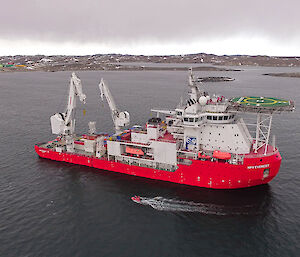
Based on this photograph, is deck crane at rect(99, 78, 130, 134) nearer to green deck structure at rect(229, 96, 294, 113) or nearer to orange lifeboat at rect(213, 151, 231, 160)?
orange lifeboat at rect(213, 151, 231, 160)

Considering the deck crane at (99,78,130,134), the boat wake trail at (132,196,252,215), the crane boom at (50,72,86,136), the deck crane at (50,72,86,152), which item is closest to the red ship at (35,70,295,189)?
the crane boom at (50,72,86,136)

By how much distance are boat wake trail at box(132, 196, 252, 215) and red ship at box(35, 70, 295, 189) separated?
3.86m

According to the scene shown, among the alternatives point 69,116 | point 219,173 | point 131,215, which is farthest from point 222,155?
point 69,116

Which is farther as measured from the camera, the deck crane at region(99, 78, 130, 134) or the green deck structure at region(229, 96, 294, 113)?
the deck crane at region(99, 78, 130, 134)

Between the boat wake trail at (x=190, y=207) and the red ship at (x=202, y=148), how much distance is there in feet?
12.7

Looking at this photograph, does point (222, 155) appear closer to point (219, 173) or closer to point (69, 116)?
point (219, 173)

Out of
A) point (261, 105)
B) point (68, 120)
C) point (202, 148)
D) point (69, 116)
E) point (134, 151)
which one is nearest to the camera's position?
point (261, 105)

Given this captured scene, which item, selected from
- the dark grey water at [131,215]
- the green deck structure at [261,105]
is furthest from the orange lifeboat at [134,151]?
the green deck structure at [261,105]

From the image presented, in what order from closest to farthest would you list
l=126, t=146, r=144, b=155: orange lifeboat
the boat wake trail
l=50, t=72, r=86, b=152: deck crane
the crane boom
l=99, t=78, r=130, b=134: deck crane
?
the boat wake trail → l=126, t=146, r=144, b=155: orange lifeboat → the crane boom → l=50, t=72, r=86, b=152: deck crane → l=99, t=78, r=130, b=134: deck crane

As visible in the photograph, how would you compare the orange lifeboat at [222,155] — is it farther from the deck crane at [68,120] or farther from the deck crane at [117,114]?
the deck crane at [68,120]

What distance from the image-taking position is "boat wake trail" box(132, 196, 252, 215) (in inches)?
1134

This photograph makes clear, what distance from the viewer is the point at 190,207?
97.1 ft

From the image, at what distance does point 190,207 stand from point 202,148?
354 inches

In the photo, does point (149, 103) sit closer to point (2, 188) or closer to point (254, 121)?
point (254, 121)
